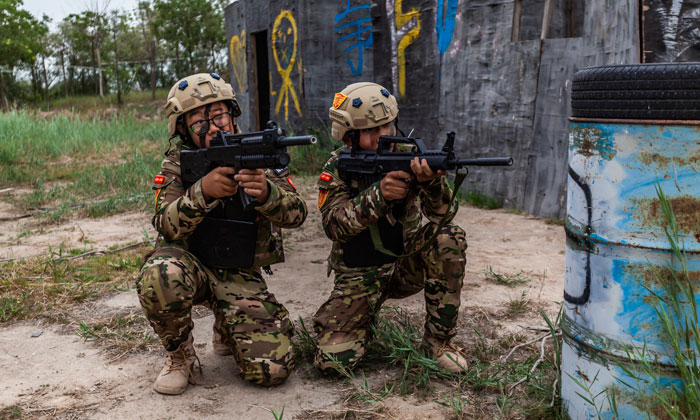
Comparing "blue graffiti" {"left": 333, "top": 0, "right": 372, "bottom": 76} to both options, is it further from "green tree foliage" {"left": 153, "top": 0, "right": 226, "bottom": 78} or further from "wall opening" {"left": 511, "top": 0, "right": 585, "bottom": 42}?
"green tree foliage" {"left": 153, "top": 0, "right": 226, "bottom": 78}

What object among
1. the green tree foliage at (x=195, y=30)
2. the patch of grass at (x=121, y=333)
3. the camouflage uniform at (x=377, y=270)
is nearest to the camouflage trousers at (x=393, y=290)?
the camouflage uniform at (x=377, y=270)

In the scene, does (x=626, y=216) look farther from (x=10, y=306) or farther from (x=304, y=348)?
(x=10, y=306)

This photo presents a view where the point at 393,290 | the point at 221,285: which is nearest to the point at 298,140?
the point at 221,285

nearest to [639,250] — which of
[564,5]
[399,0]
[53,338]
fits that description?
[53,338]

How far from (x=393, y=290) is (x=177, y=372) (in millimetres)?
1056

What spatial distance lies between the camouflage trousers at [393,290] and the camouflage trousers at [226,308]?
199mm

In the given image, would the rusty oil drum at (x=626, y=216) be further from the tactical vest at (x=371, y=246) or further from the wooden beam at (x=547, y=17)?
the wooden beam at (x=547, y=17)

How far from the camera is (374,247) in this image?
2916 mm

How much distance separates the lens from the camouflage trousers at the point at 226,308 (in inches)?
101

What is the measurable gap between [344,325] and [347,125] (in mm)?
886

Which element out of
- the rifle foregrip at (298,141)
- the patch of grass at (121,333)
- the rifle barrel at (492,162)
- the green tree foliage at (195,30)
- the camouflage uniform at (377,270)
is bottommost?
the patch of grass at (121,333)

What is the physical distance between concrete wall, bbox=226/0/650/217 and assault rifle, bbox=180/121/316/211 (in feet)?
10.4

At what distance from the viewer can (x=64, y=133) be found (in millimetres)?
10266

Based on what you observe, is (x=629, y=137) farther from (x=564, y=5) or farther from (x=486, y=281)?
(x=564, y=5)
